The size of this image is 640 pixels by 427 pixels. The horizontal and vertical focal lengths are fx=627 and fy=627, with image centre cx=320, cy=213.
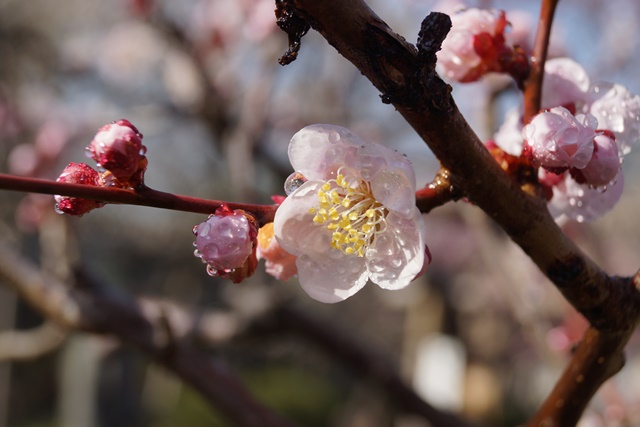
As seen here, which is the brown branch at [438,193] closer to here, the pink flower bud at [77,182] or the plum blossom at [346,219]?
the plum blossom at [346,219]

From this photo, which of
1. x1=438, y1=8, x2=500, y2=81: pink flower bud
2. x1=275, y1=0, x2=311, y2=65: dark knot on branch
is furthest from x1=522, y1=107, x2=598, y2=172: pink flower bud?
x1=275, y1=0, x2=311, y2=65: dark knot on branch

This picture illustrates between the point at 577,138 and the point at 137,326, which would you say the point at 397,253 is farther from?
the point at 137,326

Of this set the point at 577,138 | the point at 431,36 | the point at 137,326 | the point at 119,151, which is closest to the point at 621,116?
the point at 577,138

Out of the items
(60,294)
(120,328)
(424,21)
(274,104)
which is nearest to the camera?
(424,21)

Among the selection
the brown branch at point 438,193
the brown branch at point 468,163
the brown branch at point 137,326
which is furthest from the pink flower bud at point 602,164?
the brown branch at point 137,326

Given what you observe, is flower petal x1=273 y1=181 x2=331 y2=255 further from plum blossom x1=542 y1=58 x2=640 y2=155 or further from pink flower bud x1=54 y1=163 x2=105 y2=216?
plum blossom x1=542 y1=58 x2=640 y2=155

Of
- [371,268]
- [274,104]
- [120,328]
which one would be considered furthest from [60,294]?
[274,104]

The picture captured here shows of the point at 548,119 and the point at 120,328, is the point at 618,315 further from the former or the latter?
the point at 120,328
